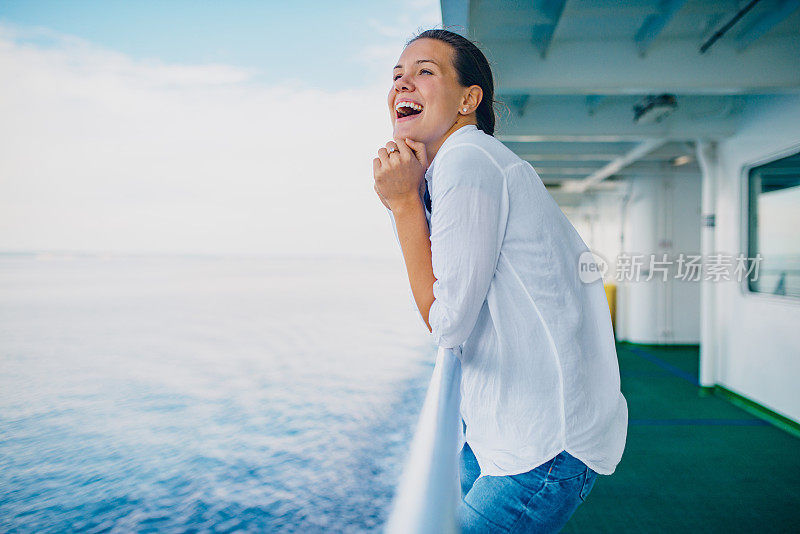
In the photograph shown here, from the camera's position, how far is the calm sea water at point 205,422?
241 inches

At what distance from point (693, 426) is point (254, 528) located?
15.0 ft

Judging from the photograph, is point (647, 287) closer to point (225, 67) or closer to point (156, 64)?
point (225, 67)

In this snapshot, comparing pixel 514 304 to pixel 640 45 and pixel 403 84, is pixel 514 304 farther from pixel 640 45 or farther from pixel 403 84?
pixel 640 45

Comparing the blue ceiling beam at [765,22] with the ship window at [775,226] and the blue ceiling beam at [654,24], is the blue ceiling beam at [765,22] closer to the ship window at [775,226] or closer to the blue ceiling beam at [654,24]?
the blue ceiling beam at [654,24]

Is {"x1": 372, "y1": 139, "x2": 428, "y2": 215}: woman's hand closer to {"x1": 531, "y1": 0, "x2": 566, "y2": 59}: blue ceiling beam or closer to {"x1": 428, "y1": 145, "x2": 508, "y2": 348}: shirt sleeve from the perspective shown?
{"x1": 428, "y1": 145, "x2": 508, "y2": 348}: shirt sleeve

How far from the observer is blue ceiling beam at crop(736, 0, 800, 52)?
3.13 m

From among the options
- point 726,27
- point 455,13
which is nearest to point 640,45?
point 726,27

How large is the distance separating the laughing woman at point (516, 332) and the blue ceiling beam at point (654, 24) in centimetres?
294

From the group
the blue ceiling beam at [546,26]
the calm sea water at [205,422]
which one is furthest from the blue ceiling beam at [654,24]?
the calm sea water at [205,422]

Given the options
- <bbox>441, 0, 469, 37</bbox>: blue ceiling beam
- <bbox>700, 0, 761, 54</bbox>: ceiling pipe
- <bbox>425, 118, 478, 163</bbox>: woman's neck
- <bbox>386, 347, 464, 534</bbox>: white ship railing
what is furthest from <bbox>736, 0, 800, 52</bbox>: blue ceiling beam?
<bbox>386, 347, 464, 534</bbox>: white ship railing

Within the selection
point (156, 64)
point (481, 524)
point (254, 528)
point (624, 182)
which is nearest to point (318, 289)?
point (624, 182)

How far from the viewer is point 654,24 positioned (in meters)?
3.41

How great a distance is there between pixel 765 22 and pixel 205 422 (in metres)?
8.63

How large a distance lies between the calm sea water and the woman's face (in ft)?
17.9
